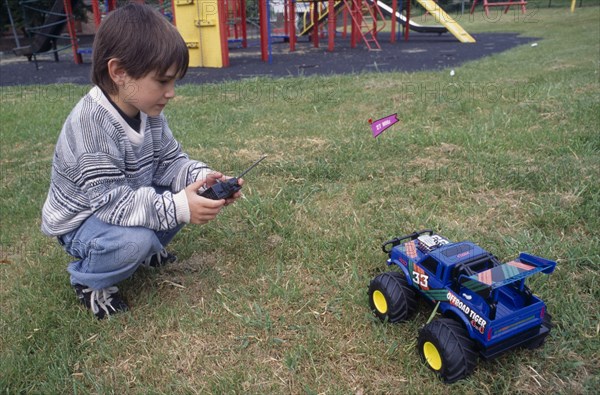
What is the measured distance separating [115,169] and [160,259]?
660 millimetres

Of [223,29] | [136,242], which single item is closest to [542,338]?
[136,242]

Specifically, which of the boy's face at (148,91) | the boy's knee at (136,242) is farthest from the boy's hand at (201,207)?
the boy's face at (148,91)

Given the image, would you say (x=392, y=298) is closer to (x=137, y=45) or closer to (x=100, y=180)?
(x=100, y=180)

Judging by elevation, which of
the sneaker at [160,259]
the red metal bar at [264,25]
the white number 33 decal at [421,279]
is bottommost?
the sneaker at [160,259]

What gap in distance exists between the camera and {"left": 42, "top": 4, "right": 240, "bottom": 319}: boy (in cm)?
186

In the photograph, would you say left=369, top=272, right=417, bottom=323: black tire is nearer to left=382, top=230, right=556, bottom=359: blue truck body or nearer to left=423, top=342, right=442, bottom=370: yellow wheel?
left=382, top=230, right=556, bottom=359: blue truck body

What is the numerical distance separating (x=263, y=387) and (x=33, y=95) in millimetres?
6963

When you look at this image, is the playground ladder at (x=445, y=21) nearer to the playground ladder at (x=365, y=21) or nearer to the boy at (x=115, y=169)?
the playground ladder at (x=365, y=21)

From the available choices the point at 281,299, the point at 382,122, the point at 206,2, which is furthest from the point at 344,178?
the point at 206,2

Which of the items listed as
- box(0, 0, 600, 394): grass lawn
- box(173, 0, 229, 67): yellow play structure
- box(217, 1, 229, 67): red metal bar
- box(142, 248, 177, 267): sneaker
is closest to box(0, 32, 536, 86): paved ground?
box(217, 1, 229, 67): red metal bar

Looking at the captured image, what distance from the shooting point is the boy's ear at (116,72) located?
1841 millimetres

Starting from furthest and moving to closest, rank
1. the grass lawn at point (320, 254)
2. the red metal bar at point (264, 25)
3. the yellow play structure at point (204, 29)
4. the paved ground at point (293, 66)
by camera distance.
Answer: the red metal bar at point (264, 25), the yellow play structure at point (204, 29), the paved ground at point (293, 66), the grass lawn at point (320, 254)

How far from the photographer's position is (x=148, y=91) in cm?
190

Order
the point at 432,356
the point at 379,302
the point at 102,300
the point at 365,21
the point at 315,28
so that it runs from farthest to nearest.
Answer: the point at 365,21
the point at 315,28
the point at 102,300
the point at 379,302
the point at 432,356
